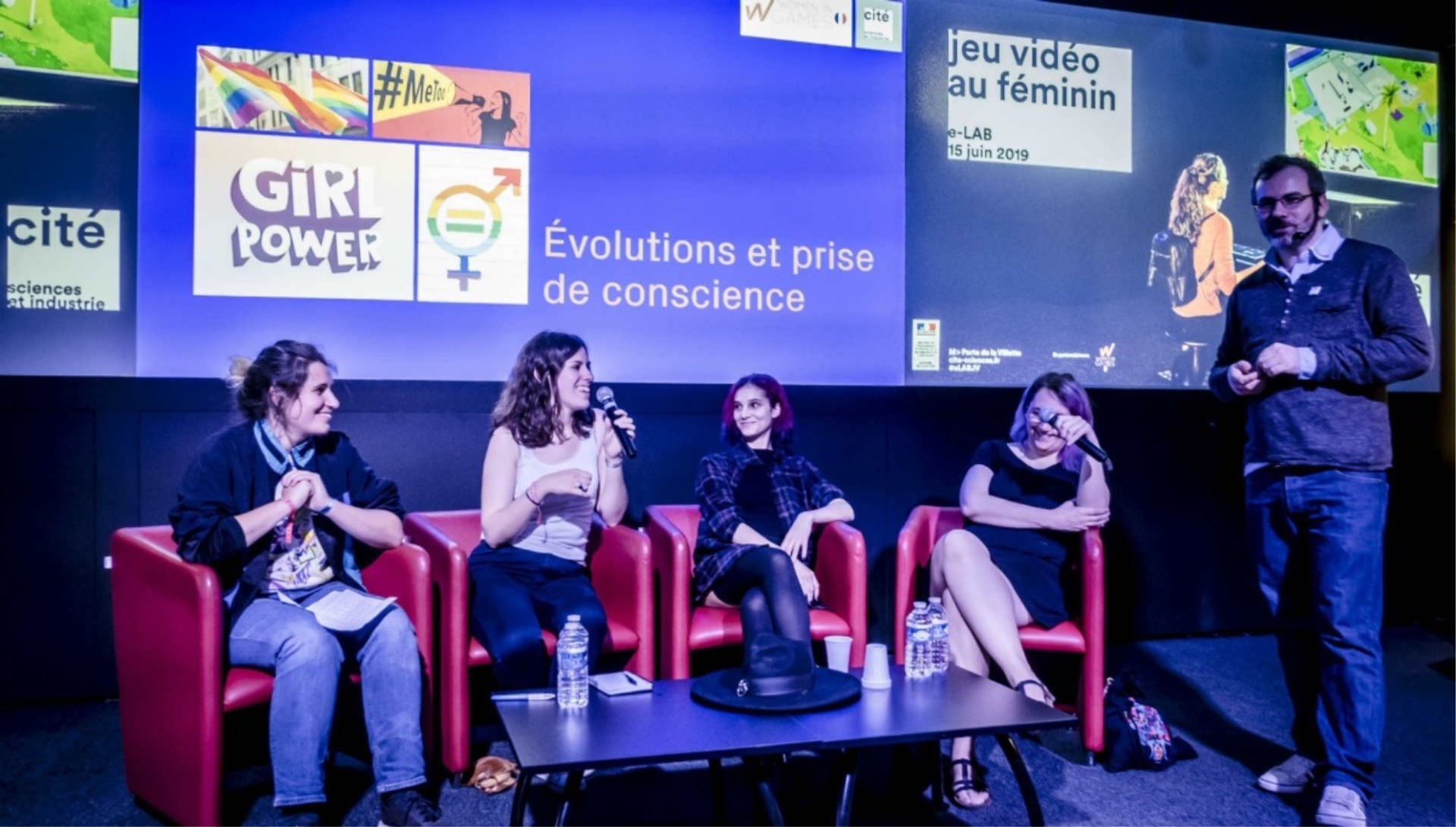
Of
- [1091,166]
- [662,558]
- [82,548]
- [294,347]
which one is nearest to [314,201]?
[294,347]

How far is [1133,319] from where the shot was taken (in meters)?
4.27

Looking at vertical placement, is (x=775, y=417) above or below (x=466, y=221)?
below

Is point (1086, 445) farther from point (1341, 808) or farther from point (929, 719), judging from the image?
point (929, 719)

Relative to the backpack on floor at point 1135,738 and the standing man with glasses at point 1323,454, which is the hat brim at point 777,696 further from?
the standing man with glasses at point 1323,454

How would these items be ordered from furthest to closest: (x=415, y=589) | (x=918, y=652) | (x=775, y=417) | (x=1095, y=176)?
(x=1095, y=176) < (x=775, y=417) < (x=415, y=589) < (x=918, y=652)

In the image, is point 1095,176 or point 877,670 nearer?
point 877,670

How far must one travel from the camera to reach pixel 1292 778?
2730 millimetres

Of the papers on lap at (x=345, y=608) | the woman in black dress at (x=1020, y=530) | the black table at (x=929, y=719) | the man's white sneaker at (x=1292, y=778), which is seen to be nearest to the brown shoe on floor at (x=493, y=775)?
the papers on lap at (x=345, y=608)

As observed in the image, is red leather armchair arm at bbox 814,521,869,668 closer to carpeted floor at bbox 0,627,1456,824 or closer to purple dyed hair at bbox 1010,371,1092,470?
carpeted floor at bbox 0,627,1456,824

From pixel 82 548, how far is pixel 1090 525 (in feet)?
10.1

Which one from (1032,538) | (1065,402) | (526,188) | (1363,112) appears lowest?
(1032,538)

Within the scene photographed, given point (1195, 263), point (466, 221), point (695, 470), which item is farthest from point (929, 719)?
point (1195, 263)

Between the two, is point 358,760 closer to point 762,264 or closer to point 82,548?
point 82,548

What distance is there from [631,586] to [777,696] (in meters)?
0.90
